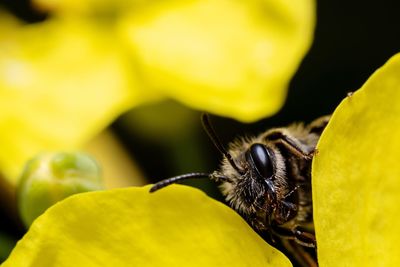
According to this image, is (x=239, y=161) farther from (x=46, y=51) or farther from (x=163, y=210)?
(x=46, y=51)

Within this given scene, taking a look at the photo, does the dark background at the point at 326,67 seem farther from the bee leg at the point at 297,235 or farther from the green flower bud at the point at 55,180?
the bee leg at the point at 297,235

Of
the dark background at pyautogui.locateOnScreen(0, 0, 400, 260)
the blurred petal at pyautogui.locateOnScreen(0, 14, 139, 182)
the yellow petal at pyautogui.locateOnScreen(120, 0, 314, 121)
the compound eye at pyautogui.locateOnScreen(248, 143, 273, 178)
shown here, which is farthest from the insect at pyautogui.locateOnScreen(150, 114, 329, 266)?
the dark background at pyautogui.locateOnScreen(0, 0, 400, 260)

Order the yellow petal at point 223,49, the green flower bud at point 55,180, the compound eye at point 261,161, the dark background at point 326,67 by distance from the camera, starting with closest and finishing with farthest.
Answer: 1. the compound eye at point 261,161
2. the green flower bud at point 55,180
3. the yellow petal at point 223,49
4. the dark background at point 326,67

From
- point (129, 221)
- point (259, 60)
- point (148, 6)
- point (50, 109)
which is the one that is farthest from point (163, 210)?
point (148, 6)

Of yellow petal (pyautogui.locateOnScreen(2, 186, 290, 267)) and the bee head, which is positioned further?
the bee head

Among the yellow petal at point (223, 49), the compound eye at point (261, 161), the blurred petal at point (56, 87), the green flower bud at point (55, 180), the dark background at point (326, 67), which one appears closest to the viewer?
the compound eye at point (261, 161)

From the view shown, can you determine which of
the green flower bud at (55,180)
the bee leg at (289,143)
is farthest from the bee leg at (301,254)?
the green flower bud at (55,180)

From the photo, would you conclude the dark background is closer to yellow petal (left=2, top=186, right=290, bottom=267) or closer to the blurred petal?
the blurred petal

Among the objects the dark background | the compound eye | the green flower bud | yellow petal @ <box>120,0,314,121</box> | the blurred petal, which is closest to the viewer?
the compound eye
